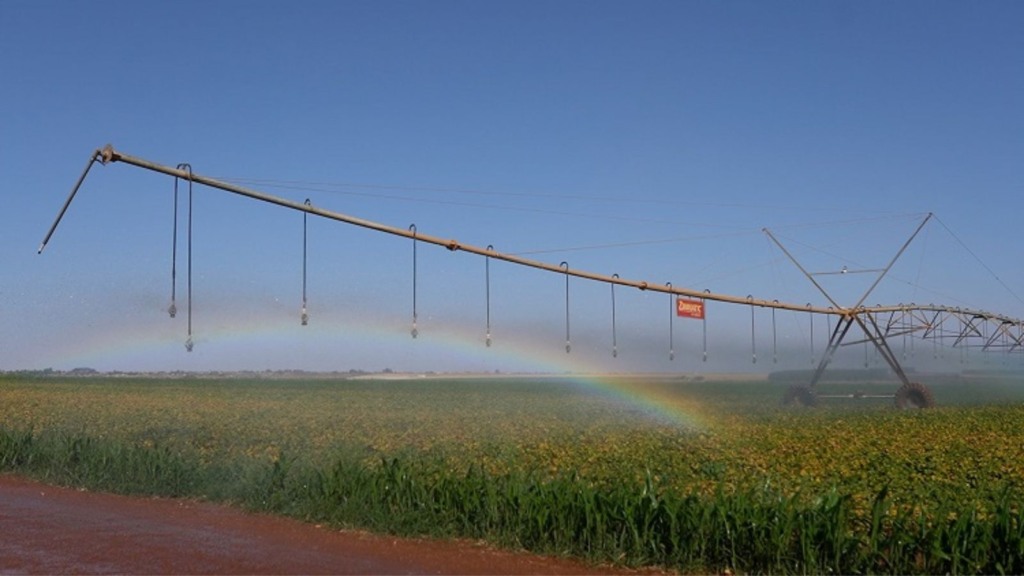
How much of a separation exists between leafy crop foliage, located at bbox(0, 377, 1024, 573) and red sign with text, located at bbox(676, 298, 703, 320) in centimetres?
304

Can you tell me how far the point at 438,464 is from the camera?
51.9 feet

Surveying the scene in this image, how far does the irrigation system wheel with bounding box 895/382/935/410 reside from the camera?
39666mm

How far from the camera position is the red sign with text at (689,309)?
1120 inches

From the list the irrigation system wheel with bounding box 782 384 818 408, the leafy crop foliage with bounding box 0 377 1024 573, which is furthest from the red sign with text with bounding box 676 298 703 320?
the irrigation system wheel with bounding box 782 384 818 408

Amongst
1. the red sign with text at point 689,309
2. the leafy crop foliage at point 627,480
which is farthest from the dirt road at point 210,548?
the red sign with text at point 689,309

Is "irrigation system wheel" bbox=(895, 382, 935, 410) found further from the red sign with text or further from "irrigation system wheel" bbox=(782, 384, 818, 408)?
the red sign with text

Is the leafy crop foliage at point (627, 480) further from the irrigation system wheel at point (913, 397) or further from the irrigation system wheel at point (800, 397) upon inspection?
the irrigation system wheel at point (800, 397)

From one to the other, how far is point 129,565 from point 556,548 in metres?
4.59

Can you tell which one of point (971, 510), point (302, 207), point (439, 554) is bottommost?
point (439, 554)

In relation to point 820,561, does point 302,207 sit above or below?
above

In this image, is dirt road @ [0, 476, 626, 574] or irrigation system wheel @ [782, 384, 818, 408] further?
irrigation system wheel @ [782, 384, 818, 408]

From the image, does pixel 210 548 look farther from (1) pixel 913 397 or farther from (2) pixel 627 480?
(1) pixel 913 397

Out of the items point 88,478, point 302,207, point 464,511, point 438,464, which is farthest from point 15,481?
point 464,511

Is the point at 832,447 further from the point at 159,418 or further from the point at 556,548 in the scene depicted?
the point at 159,418
